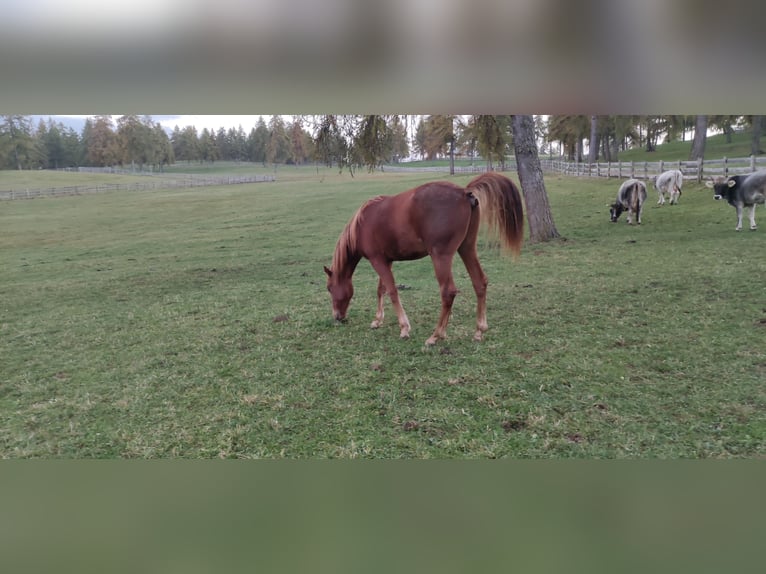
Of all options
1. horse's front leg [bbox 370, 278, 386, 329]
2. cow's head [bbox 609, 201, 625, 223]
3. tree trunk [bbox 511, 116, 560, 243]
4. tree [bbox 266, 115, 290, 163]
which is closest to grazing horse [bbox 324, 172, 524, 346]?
horse's front leg [bbox 370, 278, 386, 329]

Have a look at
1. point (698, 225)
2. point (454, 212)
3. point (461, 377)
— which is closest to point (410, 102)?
point (461, 377)

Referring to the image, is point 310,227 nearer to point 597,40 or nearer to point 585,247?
point 585,247

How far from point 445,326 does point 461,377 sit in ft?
2.98

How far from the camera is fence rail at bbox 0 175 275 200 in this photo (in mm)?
5863

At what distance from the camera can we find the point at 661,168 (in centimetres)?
1377

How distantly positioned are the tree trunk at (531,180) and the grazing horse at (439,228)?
4.45m

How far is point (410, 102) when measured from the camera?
1150 millimetres

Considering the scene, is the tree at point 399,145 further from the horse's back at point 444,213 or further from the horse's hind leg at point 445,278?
the horse's hind leg at point 445,278

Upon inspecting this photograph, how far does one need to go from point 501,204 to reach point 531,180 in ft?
15.6

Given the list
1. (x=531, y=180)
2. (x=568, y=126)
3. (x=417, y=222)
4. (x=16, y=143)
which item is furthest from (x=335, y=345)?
(x=531, y=180)

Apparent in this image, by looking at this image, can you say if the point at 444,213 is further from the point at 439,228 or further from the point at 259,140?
the point at 259,140

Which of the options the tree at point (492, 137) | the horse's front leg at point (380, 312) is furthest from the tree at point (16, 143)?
the tree at point (492, 137)

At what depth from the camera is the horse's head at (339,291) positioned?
4.78 meters

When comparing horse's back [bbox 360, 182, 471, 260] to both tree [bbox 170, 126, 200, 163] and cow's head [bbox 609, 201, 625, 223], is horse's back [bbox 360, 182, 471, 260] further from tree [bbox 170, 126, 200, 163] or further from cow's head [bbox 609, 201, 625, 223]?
cow's head [bbox 609, 201, 625, 223]
